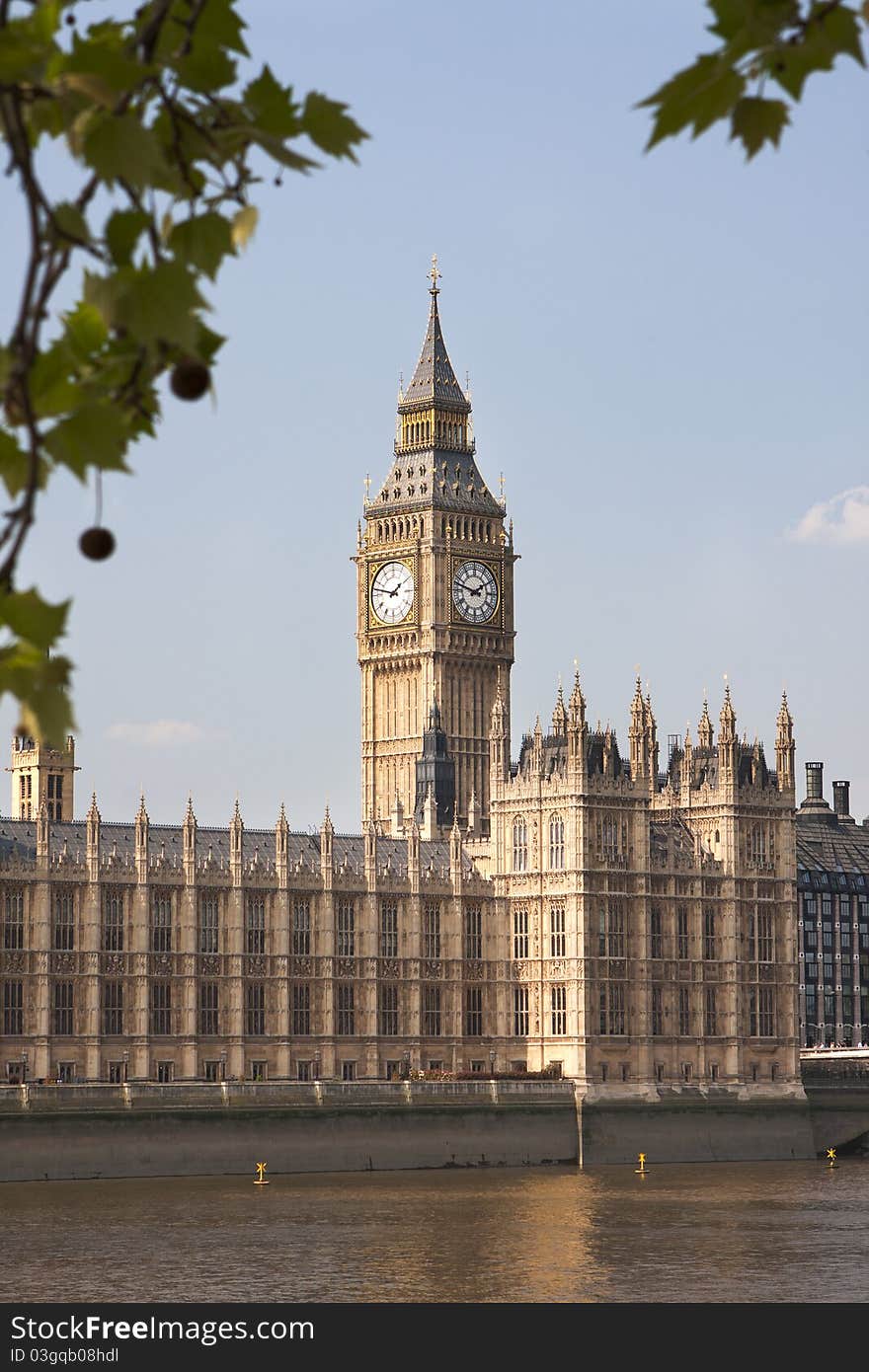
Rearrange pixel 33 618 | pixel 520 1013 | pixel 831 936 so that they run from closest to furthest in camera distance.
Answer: pixel 33 618
pixel 520 1013
pixel 831 936

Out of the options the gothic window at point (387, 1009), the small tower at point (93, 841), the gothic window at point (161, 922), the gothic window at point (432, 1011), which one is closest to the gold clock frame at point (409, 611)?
the gothic window at point (432, 1011)

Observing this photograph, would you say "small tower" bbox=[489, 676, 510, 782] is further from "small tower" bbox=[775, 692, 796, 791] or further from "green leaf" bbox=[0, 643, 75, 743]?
"green leaf" bbox=[0, 643, 75, 743]

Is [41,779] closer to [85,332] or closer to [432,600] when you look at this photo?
[432,600]

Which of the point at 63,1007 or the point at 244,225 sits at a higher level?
the point at 244,225

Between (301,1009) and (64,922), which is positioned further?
A: (301,1009)

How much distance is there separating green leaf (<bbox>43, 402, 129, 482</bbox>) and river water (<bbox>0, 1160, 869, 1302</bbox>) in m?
55.2

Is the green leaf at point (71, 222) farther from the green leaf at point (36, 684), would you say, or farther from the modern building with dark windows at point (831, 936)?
the modern building with dark windows at point (831, 936)

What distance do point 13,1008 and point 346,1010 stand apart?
18.3m

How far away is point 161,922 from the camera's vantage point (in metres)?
114

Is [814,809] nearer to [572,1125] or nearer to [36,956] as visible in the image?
[572,1125]

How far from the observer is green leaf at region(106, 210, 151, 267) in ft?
23.3

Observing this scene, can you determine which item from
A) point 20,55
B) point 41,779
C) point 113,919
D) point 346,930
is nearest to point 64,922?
point 113,919

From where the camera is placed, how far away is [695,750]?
133875 millimetres

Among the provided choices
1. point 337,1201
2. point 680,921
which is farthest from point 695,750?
point 337,1201
